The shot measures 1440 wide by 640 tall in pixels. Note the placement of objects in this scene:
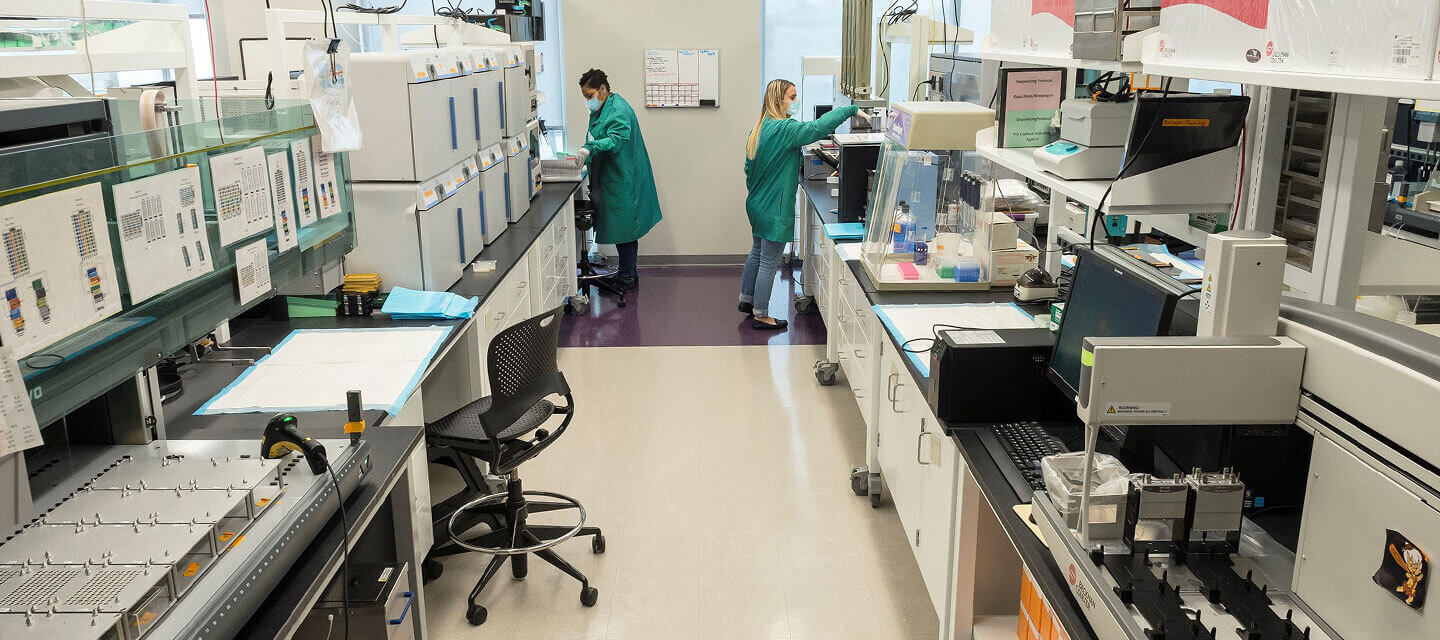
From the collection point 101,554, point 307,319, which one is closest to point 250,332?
point 307,319

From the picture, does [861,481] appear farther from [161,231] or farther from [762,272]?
[161,231]

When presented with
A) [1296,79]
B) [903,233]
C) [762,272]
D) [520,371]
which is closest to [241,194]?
[520,371]

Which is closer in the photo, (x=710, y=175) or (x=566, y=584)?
(x=566, y=584)

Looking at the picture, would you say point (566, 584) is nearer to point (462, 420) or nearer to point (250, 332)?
point (462, 420)

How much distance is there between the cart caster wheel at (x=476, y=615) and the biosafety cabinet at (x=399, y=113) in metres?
1.50

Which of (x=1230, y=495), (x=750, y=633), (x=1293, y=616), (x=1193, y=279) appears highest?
(x=1193, y=279)

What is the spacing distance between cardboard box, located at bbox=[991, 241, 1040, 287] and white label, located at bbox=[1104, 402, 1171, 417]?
6.95 ft

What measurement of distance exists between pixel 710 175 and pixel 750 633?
508 centimetres

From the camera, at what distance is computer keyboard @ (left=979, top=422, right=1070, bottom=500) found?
217 centimetres

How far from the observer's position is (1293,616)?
1.52 m

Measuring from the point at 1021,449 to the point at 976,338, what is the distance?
35cm

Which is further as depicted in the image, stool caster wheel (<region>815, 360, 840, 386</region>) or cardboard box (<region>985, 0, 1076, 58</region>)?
stool caster wheel (<region>815, 360, 840, 386</region>)

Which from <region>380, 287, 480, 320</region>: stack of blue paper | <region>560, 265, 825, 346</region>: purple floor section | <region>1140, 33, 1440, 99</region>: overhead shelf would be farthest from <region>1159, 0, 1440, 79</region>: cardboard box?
<region>560, 265, 825, 346</region>: purple floor section

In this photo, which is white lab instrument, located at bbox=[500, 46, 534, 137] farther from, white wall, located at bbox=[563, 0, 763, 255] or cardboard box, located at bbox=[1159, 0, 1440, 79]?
cardboard box, located at bbox=[1159, 0, 1440, 79]
